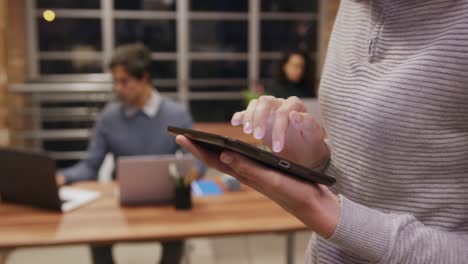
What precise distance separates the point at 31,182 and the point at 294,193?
176 centimetres

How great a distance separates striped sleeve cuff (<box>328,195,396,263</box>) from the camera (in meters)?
0.53

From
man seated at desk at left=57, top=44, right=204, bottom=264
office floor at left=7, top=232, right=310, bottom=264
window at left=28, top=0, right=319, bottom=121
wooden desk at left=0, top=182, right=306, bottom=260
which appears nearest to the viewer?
wooden desk at left=0, top=182, right=306, bottom=260

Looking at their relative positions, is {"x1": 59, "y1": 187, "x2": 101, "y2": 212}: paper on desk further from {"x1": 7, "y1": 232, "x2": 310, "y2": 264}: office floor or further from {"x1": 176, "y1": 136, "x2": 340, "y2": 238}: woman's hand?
{"x1": 176, "y1": 136, "x2": 340, "y2": 238}: woman's hand

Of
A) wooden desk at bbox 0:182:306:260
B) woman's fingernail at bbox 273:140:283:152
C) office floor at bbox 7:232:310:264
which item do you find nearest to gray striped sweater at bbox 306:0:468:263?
woman's fingernail at bbox 273:140:283:152

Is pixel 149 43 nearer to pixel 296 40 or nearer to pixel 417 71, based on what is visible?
pixel 296 40

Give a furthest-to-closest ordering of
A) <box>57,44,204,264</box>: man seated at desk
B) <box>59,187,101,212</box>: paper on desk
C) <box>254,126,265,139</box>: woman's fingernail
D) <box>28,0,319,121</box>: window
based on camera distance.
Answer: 1. <box>28,0,319,121</box>: window
2. <box>57,44,204,264</box>: man seated at desk
3. <box>59,187,101,212</box>: paper on desk
4. <box>254,126,265,139</box>: woman's fingernail

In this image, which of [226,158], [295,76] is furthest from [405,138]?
[295,76]

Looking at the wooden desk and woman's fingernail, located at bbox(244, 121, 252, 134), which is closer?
woman's fingernail, located at bbox(244, 121, 252, 134)

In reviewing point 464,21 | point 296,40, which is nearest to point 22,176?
point 464,21

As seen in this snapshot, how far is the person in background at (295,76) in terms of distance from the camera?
4.91m

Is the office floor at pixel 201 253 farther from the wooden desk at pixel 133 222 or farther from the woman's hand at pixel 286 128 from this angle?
the woman's hand at pixel 286 128

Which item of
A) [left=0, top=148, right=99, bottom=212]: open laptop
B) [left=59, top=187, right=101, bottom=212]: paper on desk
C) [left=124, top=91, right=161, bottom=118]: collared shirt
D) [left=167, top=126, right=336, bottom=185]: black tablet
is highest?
[left=167, top=126, right=336, bottom=185]: black tablet

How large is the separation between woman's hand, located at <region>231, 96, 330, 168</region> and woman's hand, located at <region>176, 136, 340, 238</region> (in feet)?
0.29

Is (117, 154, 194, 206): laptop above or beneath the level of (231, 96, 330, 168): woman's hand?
beneath
